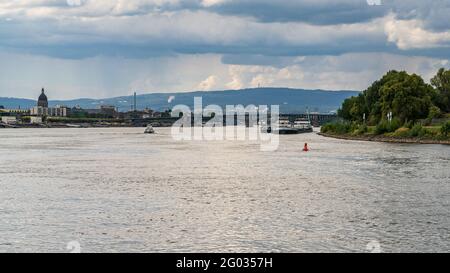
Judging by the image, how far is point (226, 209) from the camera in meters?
32.4

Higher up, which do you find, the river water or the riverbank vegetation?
the riverbank vegetation

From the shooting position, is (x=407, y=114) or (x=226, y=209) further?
(x=407, y=114)

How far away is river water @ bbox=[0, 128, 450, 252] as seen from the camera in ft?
80.5

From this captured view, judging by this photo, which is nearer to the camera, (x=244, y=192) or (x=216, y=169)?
(x=244, y=192)

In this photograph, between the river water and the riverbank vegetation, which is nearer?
the river water

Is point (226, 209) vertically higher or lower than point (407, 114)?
lower

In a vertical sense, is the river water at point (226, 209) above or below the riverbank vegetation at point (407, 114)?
below

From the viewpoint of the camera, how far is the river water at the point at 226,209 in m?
24.5

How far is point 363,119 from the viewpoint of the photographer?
541 feet

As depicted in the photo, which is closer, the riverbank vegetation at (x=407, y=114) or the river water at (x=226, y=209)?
the river water at (x=226, y=209)
